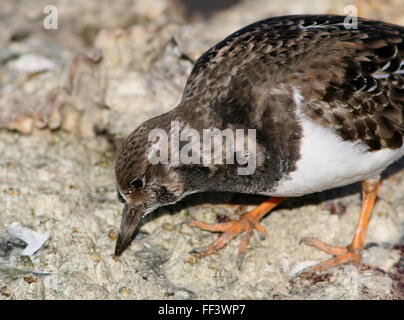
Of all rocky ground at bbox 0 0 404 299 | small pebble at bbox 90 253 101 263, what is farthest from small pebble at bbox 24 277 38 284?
small pebble at bbox 90 253 101 263

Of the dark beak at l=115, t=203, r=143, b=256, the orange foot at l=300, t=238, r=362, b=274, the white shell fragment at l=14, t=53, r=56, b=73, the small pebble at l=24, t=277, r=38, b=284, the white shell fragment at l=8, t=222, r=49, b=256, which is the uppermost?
the white shell fragment at l=14, t=53, r=56, b=73

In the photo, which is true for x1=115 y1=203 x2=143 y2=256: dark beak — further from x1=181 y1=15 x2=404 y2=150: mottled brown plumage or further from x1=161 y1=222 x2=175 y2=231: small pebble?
x1=181 y1=15 x2=404 y2=150: mottled brown plumage

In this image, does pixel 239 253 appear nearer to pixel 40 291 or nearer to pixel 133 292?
pixel 133 292

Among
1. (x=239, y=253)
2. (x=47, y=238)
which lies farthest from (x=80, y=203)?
(x=239, y=253)

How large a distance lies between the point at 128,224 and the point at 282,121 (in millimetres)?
1208

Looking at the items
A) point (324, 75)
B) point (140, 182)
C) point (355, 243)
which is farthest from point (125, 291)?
point (324, 75)

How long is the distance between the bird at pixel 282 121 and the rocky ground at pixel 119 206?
18 centimetres

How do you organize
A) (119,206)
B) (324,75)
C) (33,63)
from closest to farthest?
(324,75), (119,206), (33,63)

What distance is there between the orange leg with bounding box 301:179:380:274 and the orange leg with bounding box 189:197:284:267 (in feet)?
A: 1.17

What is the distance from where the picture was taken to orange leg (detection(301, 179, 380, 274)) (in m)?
4.53

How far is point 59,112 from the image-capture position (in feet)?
17.4

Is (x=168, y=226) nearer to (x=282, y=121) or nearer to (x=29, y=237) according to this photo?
(x=29, y=237)

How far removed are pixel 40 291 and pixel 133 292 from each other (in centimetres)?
57

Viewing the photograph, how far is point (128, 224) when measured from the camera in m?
4.36
